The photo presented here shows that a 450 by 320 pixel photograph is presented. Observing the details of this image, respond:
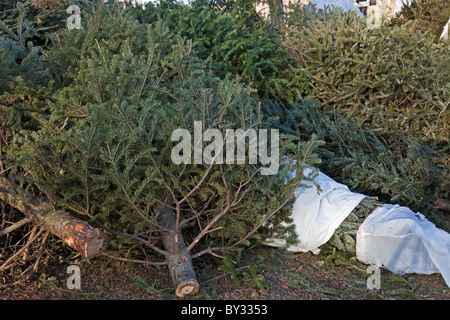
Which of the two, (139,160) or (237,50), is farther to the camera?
(237,50)

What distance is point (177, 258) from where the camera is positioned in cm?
316

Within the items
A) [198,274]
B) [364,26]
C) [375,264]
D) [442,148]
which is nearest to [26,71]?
[198,274]

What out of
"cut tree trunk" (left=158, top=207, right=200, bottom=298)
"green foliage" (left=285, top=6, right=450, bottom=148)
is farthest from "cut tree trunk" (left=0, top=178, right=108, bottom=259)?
"green foliage" (left=285, top=6, right=450, bottom=148)

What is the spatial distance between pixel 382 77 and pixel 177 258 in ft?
12.5

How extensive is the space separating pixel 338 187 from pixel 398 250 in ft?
2.50

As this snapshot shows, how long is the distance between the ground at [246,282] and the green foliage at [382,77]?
100 inches

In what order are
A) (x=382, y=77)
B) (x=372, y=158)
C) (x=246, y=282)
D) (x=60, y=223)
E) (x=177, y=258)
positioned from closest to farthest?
(x=60, y=223) → (x=177, y=258) → (x=246, y=282) → (x=372, y=158) → (x=382, y=77)

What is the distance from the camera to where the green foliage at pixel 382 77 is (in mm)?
5605

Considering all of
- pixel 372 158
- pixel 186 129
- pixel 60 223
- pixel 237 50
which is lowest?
pixel 60 223

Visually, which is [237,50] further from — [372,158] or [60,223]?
[60,223]

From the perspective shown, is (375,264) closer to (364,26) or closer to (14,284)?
(14,284)

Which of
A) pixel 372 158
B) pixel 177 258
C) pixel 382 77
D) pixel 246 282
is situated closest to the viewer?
pixel 177 258

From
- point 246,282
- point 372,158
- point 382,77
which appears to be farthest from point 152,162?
point 382,77

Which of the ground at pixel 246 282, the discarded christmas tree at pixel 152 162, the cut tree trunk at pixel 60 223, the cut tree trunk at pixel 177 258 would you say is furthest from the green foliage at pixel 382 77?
the cut tree trunk at pixel 60 223
